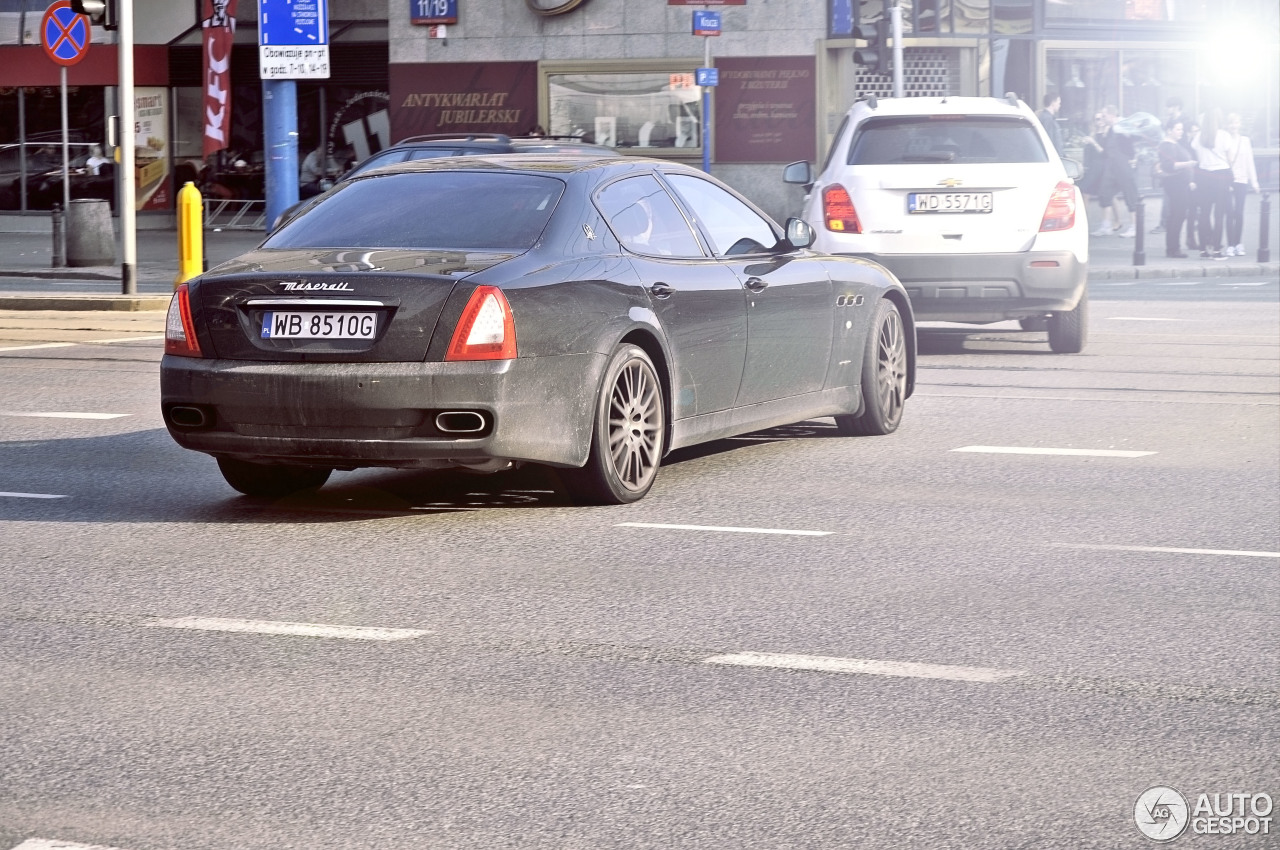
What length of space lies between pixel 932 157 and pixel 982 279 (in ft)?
3.14

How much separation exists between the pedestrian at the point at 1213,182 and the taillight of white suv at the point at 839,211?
14.5 metres

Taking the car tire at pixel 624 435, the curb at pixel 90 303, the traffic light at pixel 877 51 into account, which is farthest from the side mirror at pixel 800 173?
the traffic light at pixel 877 51

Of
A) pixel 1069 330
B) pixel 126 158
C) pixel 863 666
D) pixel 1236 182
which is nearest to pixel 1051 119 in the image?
pixel 1236 182

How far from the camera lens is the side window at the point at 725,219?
9422 mm

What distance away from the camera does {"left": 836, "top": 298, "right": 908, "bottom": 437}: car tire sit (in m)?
10.4

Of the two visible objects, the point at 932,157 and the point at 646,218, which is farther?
the point at 932,157

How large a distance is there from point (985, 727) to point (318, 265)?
3.86 m

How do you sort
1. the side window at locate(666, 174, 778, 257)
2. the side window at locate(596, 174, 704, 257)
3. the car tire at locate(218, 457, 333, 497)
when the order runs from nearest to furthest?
the car tire at locate(218, 457, 333, 497), the side window at locate(596, 174, 704, 257), the side window at locate(666, 174, 778, 257)

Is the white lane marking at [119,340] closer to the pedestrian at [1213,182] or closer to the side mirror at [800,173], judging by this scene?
the side mirror at [800,173]

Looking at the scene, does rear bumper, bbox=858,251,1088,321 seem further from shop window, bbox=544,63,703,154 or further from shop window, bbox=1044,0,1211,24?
shop window, bbox=1044,0,1211,24

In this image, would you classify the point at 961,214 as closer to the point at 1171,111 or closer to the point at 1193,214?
the point at 1193,214

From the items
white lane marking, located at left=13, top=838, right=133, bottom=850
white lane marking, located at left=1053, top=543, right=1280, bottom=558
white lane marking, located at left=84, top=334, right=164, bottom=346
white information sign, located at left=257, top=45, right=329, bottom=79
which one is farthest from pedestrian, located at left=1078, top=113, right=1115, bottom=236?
white lane marking, located at left=13, top=838, right=133, bottom=850

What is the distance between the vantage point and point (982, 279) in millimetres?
14250

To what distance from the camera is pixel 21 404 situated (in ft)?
39.3
